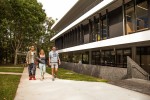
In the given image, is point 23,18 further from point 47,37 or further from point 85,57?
point 47,37

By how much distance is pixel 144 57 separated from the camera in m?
17.6

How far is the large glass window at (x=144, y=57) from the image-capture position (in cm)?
1718

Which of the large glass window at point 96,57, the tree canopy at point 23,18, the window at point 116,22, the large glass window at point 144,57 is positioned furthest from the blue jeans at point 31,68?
the tree canopy at point 23,18

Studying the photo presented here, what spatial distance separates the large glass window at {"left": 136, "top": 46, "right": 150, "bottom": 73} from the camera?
1718cm

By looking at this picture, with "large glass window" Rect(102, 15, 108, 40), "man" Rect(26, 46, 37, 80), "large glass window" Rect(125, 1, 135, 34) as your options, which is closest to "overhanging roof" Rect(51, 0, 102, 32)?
"large glass window" Rect(102, 15, 108, 40)

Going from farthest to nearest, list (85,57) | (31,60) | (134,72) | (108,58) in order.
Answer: (85,57)
(108,58)
(31,60)
(134,72)

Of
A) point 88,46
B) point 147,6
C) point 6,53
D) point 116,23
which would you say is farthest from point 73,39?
point 6,53

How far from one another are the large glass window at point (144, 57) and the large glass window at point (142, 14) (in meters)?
2.68

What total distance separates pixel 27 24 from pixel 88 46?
2513 centimetres

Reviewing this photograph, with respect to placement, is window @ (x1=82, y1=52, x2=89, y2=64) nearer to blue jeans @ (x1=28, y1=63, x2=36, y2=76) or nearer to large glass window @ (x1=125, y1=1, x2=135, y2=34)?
large glass window @ (x1=125, y1=1, x2=135, y2=34)

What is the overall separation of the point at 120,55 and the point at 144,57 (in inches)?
157

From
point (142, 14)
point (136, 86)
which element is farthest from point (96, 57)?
point (136, 86)

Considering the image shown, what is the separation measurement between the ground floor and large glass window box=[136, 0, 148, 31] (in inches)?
41.7

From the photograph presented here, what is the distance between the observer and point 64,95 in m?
8.38
